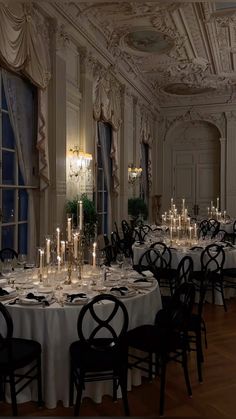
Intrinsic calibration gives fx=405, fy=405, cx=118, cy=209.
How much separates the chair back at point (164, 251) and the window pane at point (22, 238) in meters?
2.07

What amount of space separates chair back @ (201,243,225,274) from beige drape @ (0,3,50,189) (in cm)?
282

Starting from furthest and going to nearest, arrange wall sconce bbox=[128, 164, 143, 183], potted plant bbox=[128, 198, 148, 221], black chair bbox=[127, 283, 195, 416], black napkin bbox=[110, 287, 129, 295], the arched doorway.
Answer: the arched doorway
wall sconce bbox=[128, 164, 143, 183]
potted plant bbox=[128, 198, 148, 221]
black napkin bbox=[110, 287, 129, 295]
black chair bbox=[127, 283, 195, 416]

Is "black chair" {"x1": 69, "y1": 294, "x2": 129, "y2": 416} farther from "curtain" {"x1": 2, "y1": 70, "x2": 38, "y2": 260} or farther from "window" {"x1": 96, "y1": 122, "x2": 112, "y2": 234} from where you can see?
"window" {"x1": 96, "y1": 122, "x2": 112, "y2": 234}

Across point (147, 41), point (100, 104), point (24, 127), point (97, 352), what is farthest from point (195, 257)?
point (147, 41)

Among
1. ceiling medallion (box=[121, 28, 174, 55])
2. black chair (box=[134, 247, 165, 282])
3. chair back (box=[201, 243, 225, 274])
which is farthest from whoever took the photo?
ceiling medallion (box=[121, 28, 174, 55])

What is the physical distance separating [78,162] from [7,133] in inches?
85.1

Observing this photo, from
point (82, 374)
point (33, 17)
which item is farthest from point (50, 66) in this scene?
point (82, 374)

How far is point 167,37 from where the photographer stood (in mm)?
9375

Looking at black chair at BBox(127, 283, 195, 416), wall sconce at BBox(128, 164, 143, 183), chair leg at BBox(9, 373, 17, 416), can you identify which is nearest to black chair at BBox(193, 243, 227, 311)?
black chair at BBox(127, 283, 195, 416)

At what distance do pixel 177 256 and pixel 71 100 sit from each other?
3.74 meters

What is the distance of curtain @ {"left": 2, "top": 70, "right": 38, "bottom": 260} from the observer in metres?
6.03

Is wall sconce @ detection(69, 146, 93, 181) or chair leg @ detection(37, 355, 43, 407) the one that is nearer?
chair leg @ detection(37, 355, 43, 407)

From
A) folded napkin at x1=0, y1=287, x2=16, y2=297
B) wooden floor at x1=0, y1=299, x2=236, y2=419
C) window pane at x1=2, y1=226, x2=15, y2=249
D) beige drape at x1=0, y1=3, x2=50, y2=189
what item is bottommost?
wooden floor at x1=0, y1=299, x2=236, y2=419

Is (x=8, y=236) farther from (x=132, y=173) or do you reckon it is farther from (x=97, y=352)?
(x=132, y=173)
